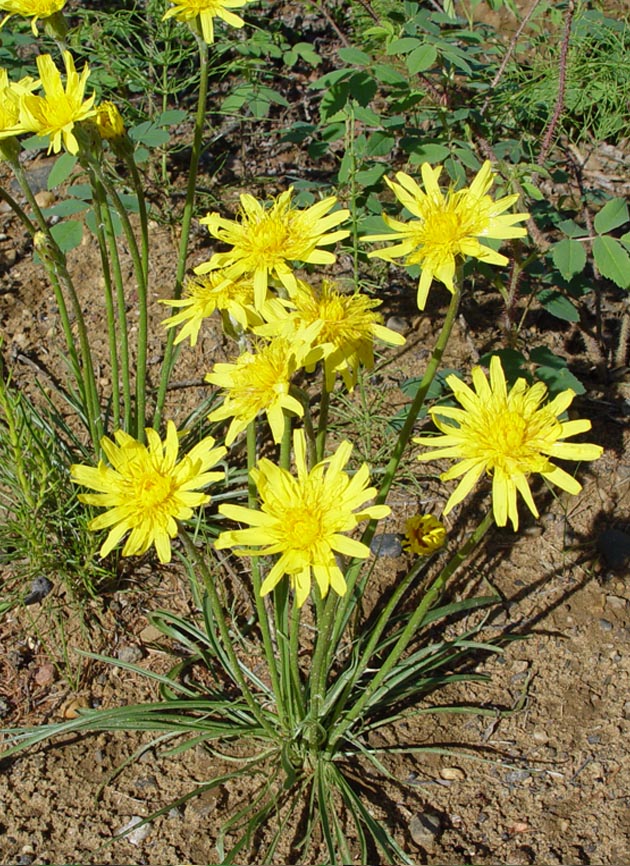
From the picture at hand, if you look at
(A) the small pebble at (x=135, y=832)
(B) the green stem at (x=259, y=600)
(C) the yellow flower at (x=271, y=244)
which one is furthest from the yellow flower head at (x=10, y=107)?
(A) the small pebble at (x=135, y=832)

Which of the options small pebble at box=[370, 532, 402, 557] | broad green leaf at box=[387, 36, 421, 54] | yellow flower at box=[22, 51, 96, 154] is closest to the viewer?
yellow flower at box=[22, 51, 96, 154]

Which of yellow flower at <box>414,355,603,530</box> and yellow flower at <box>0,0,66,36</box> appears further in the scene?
yellow flower at <box>0,0,66,36</box>

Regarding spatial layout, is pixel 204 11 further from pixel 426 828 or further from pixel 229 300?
pixel 426 828

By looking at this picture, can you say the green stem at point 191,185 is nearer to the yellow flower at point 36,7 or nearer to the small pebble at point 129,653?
the yellow flower at point 36,7

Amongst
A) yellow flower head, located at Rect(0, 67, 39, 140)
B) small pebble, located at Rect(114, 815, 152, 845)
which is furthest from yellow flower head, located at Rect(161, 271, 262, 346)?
small pebble, located at Rect(114, 815, 152, 845)

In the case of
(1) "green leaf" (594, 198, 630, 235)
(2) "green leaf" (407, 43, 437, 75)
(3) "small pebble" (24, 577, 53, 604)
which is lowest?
(3) "small pebble" (24, 577, 53, 604)

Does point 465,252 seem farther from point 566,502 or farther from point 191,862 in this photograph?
point 191,862

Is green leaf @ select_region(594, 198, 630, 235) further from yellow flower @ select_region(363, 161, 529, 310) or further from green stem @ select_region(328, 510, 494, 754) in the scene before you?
green stem @ select_region(328, 510, 494, 754)
